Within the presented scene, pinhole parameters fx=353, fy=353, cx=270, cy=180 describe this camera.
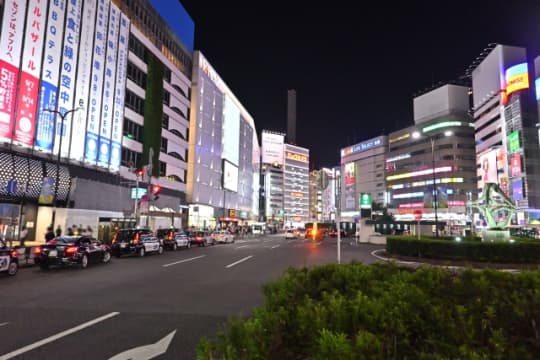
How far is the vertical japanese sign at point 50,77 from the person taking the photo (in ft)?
98.9

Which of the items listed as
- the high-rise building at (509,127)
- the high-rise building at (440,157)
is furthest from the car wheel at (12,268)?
the high-rise building at (440,157)

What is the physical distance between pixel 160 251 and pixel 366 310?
82.5 ft

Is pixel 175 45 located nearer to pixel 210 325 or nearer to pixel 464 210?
pixel 210 325

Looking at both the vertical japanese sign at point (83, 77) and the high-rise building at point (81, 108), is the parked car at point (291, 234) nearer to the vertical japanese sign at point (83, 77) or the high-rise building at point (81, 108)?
the high-rise building at point (81, 108)

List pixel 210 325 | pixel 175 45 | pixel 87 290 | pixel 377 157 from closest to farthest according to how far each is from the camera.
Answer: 1. pixel 210 325
2. pixel 87 290
3. pixel 175 45
4. pixel 377 157

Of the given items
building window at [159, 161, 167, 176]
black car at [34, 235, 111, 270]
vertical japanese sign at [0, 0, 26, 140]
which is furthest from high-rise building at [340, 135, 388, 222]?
black car at [34, 235, 111, 270]

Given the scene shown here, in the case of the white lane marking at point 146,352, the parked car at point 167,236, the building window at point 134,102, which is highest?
the building window at point 134,102

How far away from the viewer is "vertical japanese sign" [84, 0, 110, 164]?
36.1 m

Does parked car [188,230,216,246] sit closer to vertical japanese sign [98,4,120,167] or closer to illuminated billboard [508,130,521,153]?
vertical japanese sign [98,4,120,167]

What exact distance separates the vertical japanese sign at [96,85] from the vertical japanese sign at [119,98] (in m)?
2.71

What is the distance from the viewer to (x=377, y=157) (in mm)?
147375

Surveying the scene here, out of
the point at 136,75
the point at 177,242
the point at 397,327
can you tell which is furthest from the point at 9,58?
the point at 397,327

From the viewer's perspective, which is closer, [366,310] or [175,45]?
[366,310]

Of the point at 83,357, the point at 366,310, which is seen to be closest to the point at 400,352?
the point at 366,310
